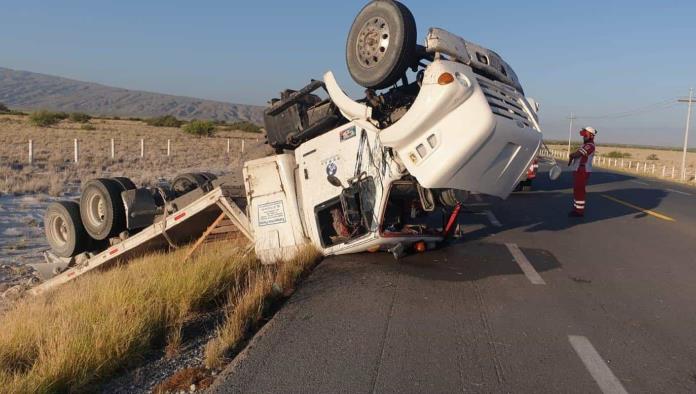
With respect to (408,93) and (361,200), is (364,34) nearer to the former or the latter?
(408,93)

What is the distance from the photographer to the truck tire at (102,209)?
8227mm

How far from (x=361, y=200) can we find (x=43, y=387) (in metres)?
4.12

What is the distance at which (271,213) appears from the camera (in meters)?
7.51

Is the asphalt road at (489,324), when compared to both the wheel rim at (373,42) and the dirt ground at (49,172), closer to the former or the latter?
the wheel rim at (373,42)

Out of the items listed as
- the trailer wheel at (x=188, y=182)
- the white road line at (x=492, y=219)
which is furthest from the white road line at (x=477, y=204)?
the trailer wheel at (x=188, y=182)

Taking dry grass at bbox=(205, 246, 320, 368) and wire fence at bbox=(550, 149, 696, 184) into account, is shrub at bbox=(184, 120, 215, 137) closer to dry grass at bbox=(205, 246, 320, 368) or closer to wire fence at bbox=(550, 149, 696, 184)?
wire fence at bbox=(550, 149, 696, 184)

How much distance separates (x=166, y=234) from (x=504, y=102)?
4703 millimetres

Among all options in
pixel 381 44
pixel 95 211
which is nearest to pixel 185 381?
pixel 381 44

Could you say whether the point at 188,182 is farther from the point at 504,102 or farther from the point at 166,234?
the point at 504,102

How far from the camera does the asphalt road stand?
398 centimetres

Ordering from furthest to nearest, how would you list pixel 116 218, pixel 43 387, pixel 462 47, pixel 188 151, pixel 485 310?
pixel 188 151 → pixel 116 218 → pixel 462 47 → pixel 485 310 → pixel 43 387

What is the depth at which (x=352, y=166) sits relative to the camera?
6973 millimetres

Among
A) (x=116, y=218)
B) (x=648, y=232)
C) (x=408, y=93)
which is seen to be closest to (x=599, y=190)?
(x=648, y=232)

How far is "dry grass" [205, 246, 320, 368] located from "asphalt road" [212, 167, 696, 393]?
0.64ft
